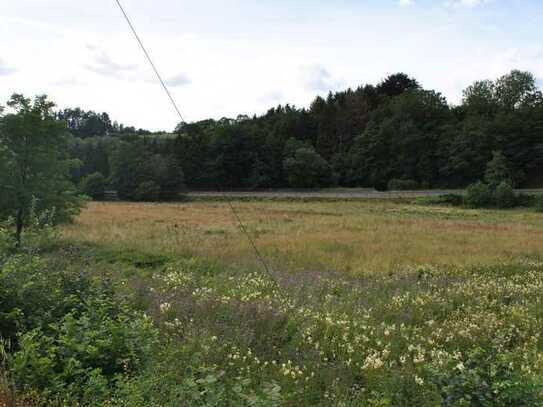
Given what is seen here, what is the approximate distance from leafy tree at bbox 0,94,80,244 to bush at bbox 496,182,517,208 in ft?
174

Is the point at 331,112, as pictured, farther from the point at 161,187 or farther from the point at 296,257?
the point at 296,257

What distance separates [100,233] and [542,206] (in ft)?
162

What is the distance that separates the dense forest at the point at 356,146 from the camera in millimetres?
77750

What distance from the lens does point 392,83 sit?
106 metres

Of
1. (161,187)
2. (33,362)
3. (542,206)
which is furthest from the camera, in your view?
(161,187)

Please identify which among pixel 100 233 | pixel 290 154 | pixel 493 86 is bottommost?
pixel 100 233

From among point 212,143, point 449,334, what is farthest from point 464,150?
point 449,334

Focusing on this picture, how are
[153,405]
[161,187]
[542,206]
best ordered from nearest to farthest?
[153,405], [542,206], [161,187]

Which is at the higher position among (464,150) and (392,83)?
(392,83)

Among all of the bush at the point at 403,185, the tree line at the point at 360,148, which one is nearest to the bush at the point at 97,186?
the tree line at the point at 360,148

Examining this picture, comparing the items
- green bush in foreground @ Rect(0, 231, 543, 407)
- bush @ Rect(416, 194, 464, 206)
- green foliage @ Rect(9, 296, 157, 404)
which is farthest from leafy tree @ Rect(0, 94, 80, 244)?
bush @ Rect(416, 194, 464, 206)

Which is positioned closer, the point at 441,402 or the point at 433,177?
the point at 441,402

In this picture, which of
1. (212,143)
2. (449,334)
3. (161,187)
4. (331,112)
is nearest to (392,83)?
(331,112)

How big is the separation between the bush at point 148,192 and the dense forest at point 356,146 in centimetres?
15
